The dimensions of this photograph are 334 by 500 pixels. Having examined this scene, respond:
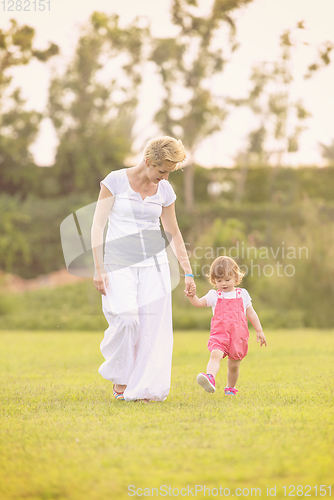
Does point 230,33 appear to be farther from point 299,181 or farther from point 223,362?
point 223,362

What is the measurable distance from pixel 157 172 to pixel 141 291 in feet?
3.08

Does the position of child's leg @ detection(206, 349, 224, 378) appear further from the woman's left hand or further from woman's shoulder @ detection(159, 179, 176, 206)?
woman's shoulder @ detection(159, 179, 176, 206)

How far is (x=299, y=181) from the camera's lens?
22.6 metres

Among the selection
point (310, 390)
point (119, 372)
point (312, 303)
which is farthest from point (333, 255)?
point (119, 372)

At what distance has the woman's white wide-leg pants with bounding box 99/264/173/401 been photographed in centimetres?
438

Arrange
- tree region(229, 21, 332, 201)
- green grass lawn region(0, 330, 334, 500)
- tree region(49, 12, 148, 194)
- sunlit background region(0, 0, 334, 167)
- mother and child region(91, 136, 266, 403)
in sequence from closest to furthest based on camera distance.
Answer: green grass lawn region(0, 330, 334, 500) < mother and child region(91, 136, 266, 403) < sunlit background region(0, 0, 334, 167) < tree region(229, 21, 332, 201) < tree region(49, 12, 148, 194)

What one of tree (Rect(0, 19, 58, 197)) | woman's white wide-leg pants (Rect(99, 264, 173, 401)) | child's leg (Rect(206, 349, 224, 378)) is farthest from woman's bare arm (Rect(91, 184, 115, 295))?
tree (Rect(0, 19, 58, 197))

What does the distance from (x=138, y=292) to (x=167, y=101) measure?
1671 centimetres

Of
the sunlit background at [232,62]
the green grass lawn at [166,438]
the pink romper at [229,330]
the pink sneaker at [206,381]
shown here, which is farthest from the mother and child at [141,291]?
the sunlit background at [232,62]

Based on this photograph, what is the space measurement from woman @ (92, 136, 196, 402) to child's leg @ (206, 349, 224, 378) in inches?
13.3

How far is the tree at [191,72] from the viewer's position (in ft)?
58.6

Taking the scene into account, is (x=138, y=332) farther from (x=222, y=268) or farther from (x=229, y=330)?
(x=222, y=268)

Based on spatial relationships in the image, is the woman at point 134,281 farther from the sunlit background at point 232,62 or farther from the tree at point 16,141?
the tree at point 16,141

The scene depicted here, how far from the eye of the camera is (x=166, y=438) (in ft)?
9.93
